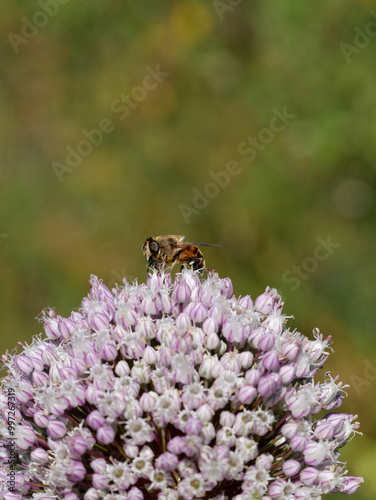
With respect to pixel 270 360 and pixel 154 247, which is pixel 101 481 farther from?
pixel 154 247

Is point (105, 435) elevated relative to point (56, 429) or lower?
lower

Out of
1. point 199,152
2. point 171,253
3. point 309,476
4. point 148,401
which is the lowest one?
point 309,476

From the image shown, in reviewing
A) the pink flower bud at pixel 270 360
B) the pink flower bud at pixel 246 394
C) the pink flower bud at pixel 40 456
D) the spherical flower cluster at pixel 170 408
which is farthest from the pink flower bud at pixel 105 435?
the pink flower bud at pixel 270 360

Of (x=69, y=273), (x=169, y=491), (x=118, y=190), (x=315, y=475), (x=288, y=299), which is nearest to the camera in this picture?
(x=169, y=491)

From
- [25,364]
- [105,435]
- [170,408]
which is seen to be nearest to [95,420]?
[105,435]

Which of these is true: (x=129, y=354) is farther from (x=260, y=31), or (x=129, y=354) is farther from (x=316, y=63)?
(x=260, y=31)

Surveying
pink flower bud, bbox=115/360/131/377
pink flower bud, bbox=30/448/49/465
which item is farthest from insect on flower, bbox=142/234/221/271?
pink flower bud, bbox=30/448/49/465

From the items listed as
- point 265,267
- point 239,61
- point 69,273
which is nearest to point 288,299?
point 265,267
